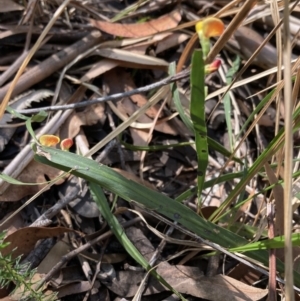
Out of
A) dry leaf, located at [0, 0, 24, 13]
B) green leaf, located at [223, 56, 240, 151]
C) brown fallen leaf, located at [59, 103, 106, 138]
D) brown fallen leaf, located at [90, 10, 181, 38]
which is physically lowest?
brown fallen leaf, located at [59, 103, 106, 138]

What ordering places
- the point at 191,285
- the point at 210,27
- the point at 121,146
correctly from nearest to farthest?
the point at 210,27 → the point at 191,285 → the point at 121,146

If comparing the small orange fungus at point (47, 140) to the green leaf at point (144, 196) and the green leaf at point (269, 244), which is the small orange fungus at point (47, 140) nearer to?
the green leaf at point (144, 196)

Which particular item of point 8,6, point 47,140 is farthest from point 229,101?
point 8,6

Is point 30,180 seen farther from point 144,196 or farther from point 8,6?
point 8,6

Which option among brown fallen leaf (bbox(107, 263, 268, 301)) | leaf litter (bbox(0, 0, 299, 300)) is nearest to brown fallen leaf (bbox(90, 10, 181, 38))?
leaf litter (bbox(0, 0, 299, 300))

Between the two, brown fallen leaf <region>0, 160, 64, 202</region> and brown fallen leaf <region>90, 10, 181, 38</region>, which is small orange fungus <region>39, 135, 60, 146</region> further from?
brown fallen leaf <region>90, 10, 181, 38</region>

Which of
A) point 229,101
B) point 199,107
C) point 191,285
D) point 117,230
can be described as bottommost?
point 191,285

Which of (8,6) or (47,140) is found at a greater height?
(8,6)
